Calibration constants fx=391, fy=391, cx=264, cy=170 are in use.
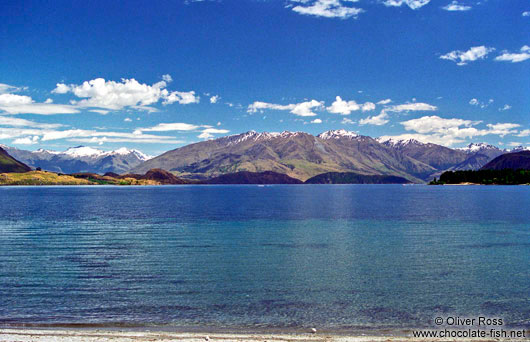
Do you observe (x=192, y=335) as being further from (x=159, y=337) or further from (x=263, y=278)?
(x=263, y=278)

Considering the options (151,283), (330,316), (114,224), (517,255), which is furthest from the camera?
(114,224)

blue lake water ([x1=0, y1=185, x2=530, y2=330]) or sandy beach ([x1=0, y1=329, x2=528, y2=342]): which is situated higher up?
sandy beach ([x1=0, y1=329, x2=528, y2=342])

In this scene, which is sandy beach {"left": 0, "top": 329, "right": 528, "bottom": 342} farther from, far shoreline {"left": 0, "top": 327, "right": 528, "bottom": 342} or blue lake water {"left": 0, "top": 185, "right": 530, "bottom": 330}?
blue lake water {"left": 0, "top": 185, "right": 530, "bottom": 330}

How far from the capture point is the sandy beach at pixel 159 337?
23984mm

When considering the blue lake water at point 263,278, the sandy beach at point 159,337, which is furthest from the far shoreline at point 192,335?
the blue lake water at point 263,278

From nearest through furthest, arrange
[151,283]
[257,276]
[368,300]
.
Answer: [368,300], [151,283], [257,276]

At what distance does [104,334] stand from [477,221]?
96.8m

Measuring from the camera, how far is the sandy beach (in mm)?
23984

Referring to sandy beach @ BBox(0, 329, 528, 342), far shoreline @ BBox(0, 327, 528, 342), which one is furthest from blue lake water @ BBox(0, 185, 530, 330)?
sandy beach @ BBox(0, 329, 528, 342)

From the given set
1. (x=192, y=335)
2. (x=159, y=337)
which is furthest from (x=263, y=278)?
(x=159, y=337)

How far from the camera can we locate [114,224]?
9381 centimetres

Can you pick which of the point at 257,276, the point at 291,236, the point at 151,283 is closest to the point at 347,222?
the point at 291,236

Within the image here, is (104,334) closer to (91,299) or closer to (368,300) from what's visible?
(91,299)

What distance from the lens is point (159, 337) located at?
79.9ft
